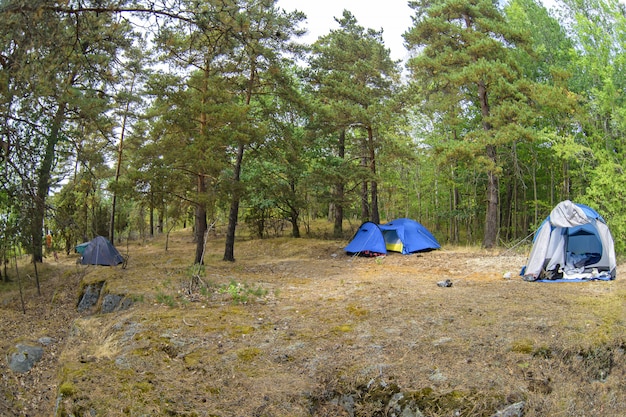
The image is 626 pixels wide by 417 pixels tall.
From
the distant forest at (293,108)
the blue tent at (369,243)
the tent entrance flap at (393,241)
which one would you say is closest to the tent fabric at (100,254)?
the distant forest at (293,108)

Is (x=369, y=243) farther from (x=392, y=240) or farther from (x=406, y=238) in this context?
(x=406, y=238)

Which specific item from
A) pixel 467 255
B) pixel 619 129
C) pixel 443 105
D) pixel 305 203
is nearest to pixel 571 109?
pixel 619 129

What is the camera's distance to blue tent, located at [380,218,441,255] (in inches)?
563

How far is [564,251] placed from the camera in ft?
28.3

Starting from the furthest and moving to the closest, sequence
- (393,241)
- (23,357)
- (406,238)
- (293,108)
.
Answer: (393,241) → (406,238) → (293,108) → (23,357)

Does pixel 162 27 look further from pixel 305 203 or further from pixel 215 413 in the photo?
pixel 305 203

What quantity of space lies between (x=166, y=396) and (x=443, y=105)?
555 inches

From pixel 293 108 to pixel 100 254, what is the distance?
7778 millimetres

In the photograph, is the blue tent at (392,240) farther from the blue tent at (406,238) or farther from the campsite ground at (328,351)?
the campsite ground at (328,351)

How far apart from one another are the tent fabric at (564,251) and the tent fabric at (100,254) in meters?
12.1

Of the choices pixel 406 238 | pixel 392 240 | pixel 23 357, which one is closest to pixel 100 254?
pixel 23 357

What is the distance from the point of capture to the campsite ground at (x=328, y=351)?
367 centimetres

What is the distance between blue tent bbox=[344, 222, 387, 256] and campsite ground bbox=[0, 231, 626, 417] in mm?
5636

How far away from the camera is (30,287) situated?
1131 centimetres
